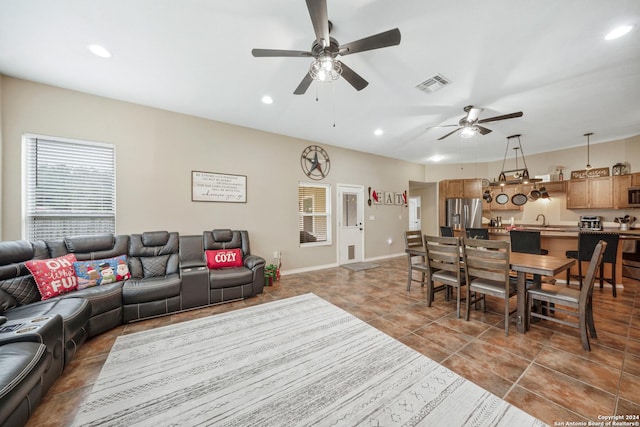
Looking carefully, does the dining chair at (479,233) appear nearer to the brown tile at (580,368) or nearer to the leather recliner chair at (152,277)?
the brown tile at (580,368)

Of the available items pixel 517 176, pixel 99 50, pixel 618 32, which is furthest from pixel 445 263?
pixel 517 176

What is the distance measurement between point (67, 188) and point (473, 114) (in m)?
6.03

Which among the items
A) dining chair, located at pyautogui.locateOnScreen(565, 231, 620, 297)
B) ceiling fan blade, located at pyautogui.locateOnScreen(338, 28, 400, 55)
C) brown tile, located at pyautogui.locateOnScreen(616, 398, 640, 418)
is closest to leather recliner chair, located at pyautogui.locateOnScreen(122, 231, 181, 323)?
ceiling fan blade, located at pyautogui.locateOnScreen(338, 28, 400, 55)

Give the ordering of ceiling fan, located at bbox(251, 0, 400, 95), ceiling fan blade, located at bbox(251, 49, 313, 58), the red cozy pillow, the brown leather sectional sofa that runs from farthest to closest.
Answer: the red cozy pillow
ceiling fan blade, located at bbox(251, 49, 313, 58)
ceiling fan, located at bbox(251, 0, 400, 95)
the brown leather sectional sofa

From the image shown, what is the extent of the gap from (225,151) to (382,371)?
160 inches

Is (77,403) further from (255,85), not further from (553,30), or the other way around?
(553,30)

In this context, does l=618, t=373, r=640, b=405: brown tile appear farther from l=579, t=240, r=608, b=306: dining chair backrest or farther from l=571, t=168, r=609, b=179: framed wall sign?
l=571, t=168, r=609, b=179: framed wall sign

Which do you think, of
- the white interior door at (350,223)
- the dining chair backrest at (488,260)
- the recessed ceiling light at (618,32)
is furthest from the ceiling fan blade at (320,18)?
the white interior door at (350,223)

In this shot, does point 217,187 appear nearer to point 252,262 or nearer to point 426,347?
point 252,262

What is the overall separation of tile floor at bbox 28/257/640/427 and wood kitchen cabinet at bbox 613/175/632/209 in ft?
8.33

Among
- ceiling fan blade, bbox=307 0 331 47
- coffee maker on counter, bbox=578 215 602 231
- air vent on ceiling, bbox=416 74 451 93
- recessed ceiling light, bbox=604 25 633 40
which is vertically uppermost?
air vent on ceiling, bbox=416 74 451 93

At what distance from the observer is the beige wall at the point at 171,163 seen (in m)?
2.88

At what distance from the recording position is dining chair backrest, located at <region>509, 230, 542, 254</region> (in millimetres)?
3711

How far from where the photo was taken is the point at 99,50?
7.77 feet
